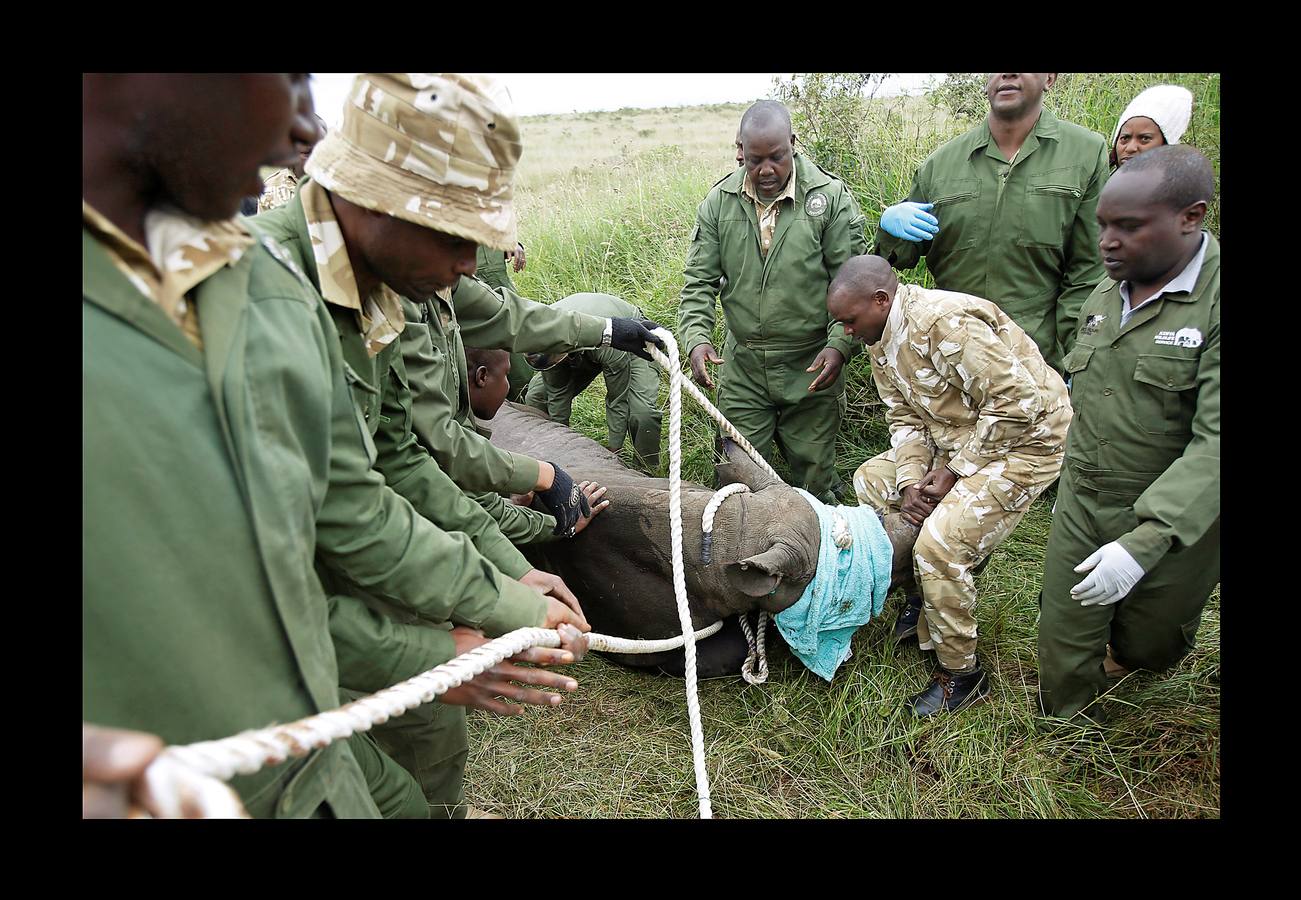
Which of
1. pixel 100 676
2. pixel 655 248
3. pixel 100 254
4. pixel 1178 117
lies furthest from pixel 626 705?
pixel 655 248

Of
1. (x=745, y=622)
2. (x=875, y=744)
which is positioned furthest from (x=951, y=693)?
(x=745, y=622)

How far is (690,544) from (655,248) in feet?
16.1

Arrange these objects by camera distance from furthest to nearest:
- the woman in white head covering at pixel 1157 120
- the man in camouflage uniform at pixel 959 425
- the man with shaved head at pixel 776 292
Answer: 1. the man with shaved head at pixel 776 292
2. the woman in white head covering at pixel 1157 120
3. the man in camouflage uniform at pixel 959 425

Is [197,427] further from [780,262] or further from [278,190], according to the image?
[278,190]

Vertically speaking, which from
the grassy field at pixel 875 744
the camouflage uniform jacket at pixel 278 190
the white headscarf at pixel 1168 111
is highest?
the white headscarf at pixel 1168 111

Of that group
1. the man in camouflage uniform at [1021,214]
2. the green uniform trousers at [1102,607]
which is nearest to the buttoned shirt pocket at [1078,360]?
the green uniform trousers at [1102,607]

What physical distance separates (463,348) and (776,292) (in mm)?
2132

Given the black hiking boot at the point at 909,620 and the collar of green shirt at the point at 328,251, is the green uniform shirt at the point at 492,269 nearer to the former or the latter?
the black hiking boot at the point at 909,620

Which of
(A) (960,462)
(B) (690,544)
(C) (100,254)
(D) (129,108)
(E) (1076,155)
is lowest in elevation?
(B) (690,544)

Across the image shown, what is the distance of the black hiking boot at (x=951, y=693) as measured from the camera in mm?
3566

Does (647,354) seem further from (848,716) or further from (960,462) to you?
(848,716)

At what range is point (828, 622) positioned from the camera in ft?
11.7

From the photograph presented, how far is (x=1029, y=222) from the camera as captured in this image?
446cm

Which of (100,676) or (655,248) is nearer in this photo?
(100,676)
